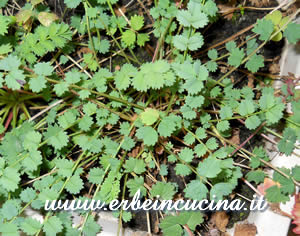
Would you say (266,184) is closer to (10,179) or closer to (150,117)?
(150,117)

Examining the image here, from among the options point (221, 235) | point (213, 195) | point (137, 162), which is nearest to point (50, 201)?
point (137, 162)

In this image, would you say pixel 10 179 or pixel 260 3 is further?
pixel 260 3

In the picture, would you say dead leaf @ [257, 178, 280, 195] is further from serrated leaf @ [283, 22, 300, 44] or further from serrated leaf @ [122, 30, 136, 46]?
serrated leaf @ [122, 30, 136, 46]

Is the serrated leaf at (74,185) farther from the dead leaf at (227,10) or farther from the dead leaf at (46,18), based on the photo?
the dead leaf at (227,10)

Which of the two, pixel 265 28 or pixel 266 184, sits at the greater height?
pixel 265 28

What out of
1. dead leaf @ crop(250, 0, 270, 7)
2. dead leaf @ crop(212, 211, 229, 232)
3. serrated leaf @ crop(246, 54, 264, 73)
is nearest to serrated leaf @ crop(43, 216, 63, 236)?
dead leaf @ crop(212, 211, 229, 232)

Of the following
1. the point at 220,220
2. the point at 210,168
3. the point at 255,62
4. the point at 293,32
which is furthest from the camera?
the point at 220,220

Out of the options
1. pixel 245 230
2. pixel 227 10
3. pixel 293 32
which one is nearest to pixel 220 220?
pixel 245 230
